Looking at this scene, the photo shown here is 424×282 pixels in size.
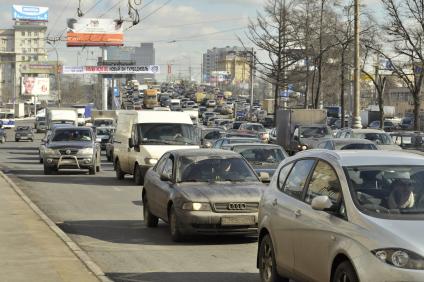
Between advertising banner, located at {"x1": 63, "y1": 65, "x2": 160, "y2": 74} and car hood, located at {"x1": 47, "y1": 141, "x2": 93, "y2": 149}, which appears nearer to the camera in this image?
car hood, located at {"x1": 47, "y1": 141, "x2": 93, "y2": 149}

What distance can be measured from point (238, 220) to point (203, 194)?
69 cm

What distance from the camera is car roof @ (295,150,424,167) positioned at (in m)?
6.75

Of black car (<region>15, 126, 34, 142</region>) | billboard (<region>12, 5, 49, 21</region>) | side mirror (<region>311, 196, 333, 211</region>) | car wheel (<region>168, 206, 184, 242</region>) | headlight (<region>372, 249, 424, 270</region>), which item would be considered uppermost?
billboard (<region>12, 5, 49, 21</region>)

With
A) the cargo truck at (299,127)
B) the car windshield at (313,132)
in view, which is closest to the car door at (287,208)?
Answer: the cargo truck at (299,127)

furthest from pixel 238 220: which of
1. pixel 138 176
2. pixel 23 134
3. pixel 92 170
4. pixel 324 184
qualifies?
pixel 23 134

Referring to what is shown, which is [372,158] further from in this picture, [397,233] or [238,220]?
[238,220]

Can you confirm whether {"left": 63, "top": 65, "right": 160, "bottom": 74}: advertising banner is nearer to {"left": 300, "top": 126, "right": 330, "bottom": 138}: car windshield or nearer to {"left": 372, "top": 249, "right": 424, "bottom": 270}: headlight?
{"left": 300, "top": 126, "right": 330, "bottom": 138}: car windshield

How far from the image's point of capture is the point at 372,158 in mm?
6871

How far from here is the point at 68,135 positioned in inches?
1099

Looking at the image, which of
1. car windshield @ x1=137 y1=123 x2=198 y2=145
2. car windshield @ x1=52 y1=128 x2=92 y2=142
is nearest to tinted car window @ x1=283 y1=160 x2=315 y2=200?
car windshield @ x1=137 y1=123 x2=198 y2=145

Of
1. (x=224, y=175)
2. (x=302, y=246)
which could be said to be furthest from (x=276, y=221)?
(x=224, y=175)

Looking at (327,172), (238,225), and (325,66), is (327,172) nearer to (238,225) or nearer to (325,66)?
(238,225)

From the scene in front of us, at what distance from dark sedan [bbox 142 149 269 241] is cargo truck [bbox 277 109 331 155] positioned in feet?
72.6

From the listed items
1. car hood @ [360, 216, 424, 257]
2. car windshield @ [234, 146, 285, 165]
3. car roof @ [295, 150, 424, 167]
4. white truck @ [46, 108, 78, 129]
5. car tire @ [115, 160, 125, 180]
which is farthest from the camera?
white truck @ [46, 108, 78, 129]
